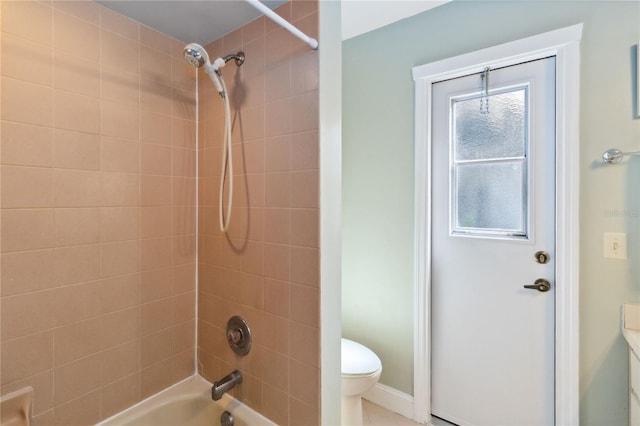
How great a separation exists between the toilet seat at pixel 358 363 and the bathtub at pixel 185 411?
1.70 feet

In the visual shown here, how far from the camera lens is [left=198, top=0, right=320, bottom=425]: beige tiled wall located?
1.03 meters

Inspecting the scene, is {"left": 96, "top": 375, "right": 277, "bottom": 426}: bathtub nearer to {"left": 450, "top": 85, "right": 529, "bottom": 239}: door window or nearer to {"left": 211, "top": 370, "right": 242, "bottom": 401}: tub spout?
{"left": 211, "top": 370, "right": 242, "bottom": 401}: tub spout

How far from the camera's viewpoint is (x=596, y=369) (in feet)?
4.43

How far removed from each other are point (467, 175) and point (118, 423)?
204 cm

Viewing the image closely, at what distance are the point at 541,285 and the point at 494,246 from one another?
10.9 inches

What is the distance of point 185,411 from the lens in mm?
1299

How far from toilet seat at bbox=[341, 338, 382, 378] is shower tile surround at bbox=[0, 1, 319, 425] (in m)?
0.51

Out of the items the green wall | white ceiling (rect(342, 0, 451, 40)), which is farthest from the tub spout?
white ceiling (rect(342, 0, 451, 40))

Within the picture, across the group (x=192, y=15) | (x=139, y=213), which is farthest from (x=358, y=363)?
(x=192, y=15)

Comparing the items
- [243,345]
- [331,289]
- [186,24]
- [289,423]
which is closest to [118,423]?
[243,345]

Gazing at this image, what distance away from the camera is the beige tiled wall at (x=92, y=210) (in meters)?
0.95

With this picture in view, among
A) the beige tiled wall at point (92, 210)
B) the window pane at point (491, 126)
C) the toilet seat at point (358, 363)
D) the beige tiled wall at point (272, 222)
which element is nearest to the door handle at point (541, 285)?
the window pane at point (491, 126)

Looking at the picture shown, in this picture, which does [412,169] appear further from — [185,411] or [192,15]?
[185,411]

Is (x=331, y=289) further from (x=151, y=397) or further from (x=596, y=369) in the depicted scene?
(x=596, y=369)
